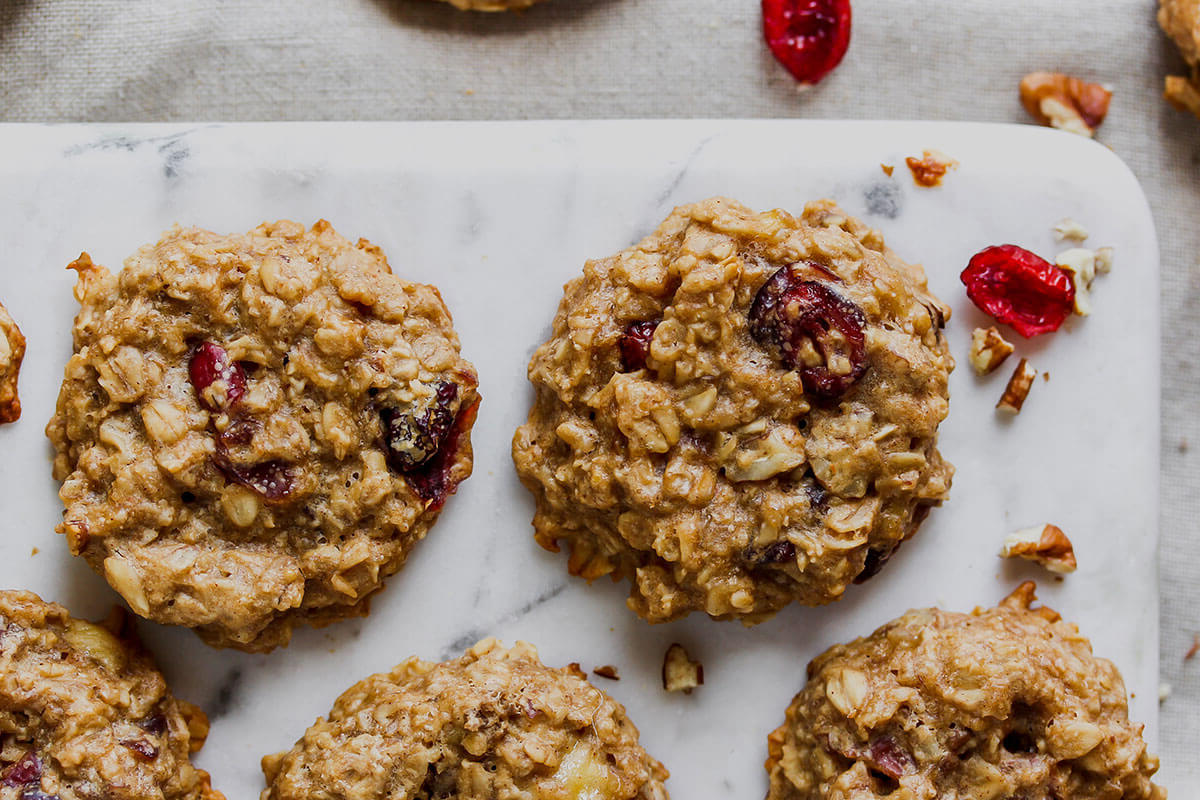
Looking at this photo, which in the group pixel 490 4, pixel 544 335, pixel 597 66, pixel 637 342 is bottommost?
pixel 544 335

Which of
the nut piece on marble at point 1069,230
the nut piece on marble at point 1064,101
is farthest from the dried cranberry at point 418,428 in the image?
the nut piece on marble at point 1064,101

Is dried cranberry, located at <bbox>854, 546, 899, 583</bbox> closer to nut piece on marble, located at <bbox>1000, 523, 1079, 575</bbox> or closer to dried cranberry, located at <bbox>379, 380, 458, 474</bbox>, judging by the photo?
nut piece on marble, located at <bbox>1000, 523, 1079, 575</bbox>

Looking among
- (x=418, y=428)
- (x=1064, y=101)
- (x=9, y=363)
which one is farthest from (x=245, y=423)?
(x=1064, y=101)

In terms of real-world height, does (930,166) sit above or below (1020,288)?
above

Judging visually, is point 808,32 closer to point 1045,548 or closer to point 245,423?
point 1045,548

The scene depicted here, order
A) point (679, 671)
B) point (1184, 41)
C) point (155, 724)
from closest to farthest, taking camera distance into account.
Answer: point (155, 724), point (679, 671), point (1184, 41)

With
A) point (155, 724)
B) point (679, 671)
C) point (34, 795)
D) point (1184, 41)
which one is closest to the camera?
point (34, 795)

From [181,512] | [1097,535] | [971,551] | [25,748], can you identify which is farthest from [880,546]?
[25,748]

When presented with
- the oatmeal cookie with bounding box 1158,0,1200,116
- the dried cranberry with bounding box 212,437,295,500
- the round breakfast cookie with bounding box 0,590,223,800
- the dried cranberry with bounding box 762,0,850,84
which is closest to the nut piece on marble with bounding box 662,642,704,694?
the dried cranberry with bounding box 212,437,295,500

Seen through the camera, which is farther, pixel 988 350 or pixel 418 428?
pixel 988 350
